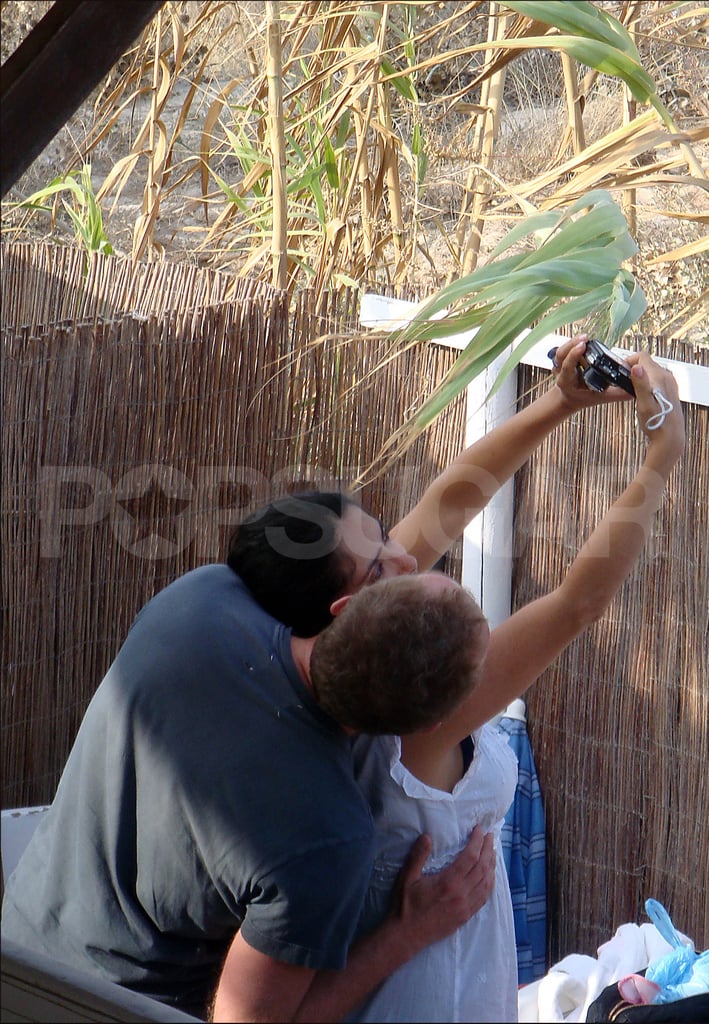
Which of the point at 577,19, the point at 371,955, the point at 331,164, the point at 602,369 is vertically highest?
the point at 331,164

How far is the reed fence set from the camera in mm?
2285

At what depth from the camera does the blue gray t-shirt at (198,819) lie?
44.2 inches

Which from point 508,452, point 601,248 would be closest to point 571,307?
point 601,248

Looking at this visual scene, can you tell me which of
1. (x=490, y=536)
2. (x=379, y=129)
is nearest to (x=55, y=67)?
(x=490, y=536)

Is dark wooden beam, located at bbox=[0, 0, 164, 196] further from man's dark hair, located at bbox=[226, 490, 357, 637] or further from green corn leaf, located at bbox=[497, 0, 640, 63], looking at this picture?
green corn leaf, located at bbox=[497, 0, 640, 63]

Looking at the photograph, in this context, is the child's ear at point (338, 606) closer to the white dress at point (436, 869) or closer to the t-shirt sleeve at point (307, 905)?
the white dress at point (436, 869)

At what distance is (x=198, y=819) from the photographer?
1.16 metres

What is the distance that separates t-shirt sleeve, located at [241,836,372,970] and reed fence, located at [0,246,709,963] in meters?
1.31

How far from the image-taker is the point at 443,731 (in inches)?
53.2

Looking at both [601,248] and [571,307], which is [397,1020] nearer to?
[571,307]

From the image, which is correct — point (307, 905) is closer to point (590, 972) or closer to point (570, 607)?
point (570, 607)

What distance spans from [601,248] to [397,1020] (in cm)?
119

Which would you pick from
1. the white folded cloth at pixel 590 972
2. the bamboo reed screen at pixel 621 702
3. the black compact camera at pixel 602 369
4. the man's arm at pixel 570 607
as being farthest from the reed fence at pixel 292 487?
the man's arm at pixel 570 607

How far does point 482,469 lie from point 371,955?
0.86 metres
